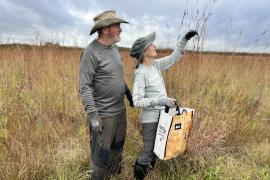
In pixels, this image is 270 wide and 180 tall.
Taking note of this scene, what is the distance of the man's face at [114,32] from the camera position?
3062 millimetres

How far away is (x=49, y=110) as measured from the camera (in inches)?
199

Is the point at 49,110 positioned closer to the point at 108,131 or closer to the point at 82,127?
the point at 82,127

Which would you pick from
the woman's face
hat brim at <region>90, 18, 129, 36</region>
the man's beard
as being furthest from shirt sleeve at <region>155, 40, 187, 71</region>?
hat brim at <region>90, 18, 129, 36</region>

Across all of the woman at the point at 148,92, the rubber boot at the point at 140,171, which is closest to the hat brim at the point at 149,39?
the woman at the point at 148,92

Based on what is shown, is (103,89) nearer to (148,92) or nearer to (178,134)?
(148,92)

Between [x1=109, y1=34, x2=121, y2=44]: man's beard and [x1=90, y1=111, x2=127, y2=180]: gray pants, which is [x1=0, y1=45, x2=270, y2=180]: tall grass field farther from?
[x1=109, y1=34, x2=121, y2=44]: man's beard

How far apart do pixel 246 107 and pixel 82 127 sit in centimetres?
204

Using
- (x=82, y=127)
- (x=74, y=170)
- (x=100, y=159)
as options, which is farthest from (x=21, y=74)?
(x=100, y=159)

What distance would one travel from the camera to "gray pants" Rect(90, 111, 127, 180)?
3180 millimetres

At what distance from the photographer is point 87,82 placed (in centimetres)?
296

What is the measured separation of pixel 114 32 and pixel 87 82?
1.50 ft

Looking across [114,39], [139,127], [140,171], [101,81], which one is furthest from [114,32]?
[139,127]

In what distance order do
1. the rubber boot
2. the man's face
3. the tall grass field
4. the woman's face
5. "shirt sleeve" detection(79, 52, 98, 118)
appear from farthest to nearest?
the tall grass field < the rubber boot < the woman's face < the man's face < "shirt sleeve" detection(79, 52, 98, 118)

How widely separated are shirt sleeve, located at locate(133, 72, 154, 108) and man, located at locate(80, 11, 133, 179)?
0.13 metres
